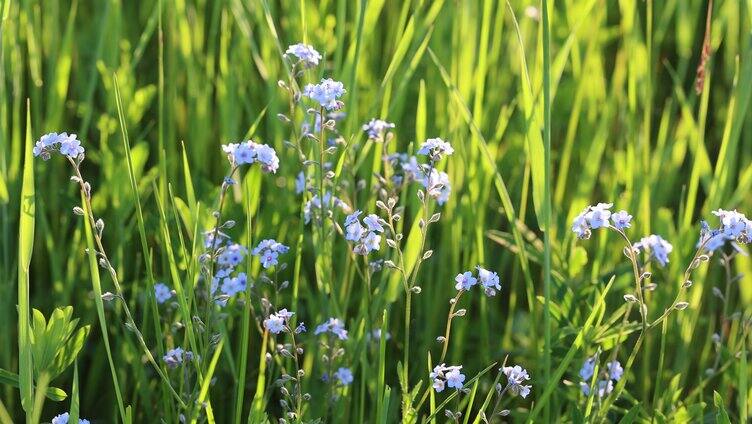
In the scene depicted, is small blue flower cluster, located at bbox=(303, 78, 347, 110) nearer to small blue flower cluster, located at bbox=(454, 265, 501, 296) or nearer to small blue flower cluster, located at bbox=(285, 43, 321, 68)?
small blue flower cluster, located at bbox=(285, 43, 321, 68)

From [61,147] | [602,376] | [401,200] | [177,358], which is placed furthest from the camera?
[401,200]

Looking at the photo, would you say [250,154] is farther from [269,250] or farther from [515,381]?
[515,381]

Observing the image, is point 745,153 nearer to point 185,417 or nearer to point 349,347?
point 349,347


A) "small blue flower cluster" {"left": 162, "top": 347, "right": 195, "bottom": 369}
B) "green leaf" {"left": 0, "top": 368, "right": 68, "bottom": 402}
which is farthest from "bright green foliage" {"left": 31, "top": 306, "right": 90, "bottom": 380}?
"small blue flower cluster" {"left": 162, "top": 347, "right": 195, "bottom": 369}

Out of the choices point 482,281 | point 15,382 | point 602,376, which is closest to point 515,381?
point 482,281

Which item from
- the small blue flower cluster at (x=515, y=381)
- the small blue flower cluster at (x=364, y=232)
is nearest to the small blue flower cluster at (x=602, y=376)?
the small blue flower cluster at (x=515, y=381)

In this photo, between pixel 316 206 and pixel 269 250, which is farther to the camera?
pixel 316 206

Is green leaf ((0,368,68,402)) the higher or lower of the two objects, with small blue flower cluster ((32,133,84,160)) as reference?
lower

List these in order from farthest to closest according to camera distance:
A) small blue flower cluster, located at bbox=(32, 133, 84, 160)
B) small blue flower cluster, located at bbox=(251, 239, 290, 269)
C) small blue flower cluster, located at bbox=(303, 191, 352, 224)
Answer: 1. small blue flower cluster, located at bbox=(303, 191, 352, 224)
2. small blue flower cluster, located at bbox=(251, 239, 290, 269)
3. small blue flower cluster, located at bbox=(32, 133, 84, 160)

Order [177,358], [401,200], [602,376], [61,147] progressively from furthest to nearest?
1. [401,200]
2. [602,376]
3. [177,358]
4. [61,147]
